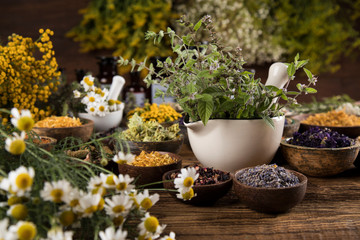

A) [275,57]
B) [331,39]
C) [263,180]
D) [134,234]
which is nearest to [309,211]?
[263,180]

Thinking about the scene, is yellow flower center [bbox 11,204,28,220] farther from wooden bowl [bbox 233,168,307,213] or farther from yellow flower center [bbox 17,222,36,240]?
wooden bowl [bbox 233,168,307,213]

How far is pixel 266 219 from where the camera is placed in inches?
36.6

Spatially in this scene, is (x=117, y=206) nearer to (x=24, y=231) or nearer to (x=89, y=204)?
(x=89, y=204)

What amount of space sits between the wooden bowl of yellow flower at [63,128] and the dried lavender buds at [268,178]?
0.67 m

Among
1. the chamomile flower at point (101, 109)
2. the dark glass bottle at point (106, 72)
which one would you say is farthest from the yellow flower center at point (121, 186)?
the dark glass bottle at point (106, 72)

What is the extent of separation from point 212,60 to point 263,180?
355 mm

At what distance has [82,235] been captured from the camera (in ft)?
2.45

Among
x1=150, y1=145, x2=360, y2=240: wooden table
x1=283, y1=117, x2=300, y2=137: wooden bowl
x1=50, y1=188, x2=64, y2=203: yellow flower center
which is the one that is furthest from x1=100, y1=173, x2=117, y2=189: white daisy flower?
x1=283, y1=117, x2=300, y2=137: wooden bowl

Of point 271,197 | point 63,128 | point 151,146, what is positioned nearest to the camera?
point 271,197

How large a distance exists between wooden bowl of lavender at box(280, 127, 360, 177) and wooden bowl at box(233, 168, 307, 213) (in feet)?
0.80

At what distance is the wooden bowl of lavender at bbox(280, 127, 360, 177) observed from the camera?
1165 mm

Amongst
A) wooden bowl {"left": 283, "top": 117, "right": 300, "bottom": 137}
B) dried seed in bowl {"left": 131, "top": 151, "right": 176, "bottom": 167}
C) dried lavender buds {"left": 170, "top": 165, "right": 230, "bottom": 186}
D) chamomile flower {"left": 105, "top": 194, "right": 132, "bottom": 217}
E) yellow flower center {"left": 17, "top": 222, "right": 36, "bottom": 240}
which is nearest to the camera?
yellow flower center {"left": 17, "top": 222, "right": 36, "bottom": 240}

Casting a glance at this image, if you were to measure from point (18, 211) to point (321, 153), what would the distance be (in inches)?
33.5

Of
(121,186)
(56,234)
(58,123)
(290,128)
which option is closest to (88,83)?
(58,123)
